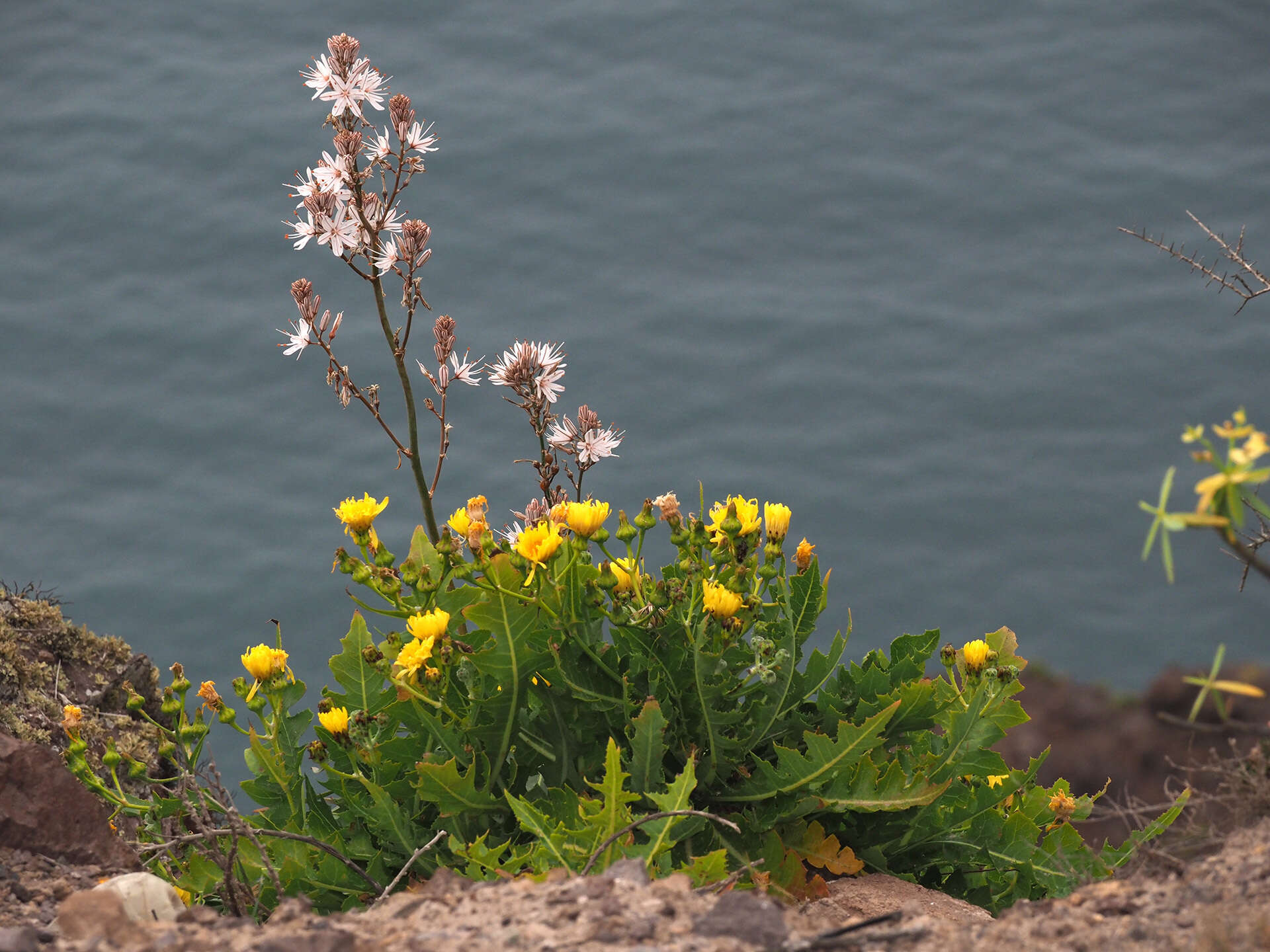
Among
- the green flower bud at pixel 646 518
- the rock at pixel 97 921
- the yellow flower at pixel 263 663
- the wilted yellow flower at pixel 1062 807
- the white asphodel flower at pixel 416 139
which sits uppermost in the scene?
the white asphodel flower at pixel 416 139

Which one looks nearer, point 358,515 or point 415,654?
point 415,654

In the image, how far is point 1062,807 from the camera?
2.26 meters

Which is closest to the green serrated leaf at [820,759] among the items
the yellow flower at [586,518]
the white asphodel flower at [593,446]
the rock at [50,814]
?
the yellow flower at [586,518]

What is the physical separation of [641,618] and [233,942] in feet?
2.70

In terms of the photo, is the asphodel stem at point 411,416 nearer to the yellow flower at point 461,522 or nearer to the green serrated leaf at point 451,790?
the yellow flower at point 461,522

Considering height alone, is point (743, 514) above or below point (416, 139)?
below

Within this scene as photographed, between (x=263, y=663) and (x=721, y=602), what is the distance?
813mm

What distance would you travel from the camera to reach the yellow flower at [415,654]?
6.42 feet

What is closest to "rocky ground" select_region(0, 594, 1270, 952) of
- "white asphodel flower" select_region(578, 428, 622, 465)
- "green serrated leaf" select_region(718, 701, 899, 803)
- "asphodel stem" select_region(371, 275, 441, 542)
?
"green serrated leaf" select_region(718, 701, 899, 803)

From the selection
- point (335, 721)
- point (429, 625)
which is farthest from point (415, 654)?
point (335, 721)

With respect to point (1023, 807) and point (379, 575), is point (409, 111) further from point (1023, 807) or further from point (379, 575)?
point (1023, 807)

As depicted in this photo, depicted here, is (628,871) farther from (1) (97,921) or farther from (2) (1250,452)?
(2) (1250,452)

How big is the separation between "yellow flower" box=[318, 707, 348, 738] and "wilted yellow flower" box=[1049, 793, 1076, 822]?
1.29 meters

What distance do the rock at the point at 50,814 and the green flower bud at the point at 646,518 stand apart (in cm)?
104
